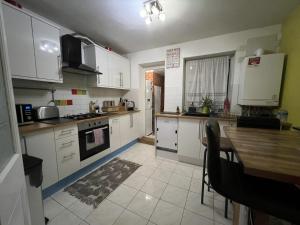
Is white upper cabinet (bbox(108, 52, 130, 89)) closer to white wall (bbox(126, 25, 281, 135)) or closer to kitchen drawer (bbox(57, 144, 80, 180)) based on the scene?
white wall (bbox(126, 25, 281, 135))

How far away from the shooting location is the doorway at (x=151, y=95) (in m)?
3.65

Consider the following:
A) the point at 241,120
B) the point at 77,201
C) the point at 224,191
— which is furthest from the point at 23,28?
the point at 241,120

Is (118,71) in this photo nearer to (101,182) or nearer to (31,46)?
(31,46)

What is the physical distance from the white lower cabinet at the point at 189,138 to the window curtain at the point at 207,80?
0.75 metres

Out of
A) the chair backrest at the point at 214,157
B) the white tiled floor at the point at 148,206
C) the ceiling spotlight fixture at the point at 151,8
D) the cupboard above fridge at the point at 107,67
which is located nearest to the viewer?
the chair backrest at the point at 214,157

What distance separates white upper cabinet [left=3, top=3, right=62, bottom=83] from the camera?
4.76 ft

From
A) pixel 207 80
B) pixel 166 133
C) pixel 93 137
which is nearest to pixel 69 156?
pixel 93 137

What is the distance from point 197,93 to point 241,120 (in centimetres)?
133

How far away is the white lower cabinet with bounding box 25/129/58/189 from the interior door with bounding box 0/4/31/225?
915 mm

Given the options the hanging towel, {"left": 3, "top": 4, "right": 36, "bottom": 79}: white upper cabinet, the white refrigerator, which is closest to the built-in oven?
the hanging towel

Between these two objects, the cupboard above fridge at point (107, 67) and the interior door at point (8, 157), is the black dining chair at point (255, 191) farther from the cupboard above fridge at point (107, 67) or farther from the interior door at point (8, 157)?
the cupboard above fridge at point (107, 67)

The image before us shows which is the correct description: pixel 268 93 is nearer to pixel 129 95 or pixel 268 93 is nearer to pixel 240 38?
pixel 240 38

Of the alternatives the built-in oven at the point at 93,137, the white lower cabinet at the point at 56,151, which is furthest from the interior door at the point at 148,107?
the white lower cabinet at the point at 56,151

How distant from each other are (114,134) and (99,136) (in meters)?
0.40
